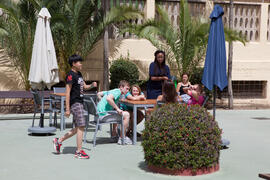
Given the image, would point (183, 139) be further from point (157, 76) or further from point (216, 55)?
point (157, 76)

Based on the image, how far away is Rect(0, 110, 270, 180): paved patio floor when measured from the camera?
5674mm

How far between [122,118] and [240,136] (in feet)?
9.42

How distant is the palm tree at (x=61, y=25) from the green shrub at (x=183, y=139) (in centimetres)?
845

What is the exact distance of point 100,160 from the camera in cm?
659

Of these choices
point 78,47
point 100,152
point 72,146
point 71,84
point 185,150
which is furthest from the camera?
point 78,47

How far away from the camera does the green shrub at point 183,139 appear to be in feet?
17.9

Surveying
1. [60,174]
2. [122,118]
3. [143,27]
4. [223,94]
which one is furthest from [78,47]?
[60,174]

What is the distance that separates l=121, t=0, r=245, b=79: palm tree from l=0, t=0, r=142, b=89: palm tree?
25.4 inches

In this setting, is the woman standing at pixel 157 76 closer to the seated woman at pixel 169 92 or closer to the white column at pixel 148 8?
the seated woman at pixel 169 92

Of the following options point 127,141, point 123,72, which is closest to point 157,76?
point 127,141

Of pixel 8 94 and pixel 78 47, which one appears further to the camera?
pixel 78 47

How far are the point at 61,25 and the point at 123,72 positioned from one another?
2.63 m

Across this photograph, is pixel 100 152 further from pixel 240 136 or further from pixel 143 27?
pixel 143 27

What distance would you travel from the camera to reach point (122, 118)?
26.2 feet
